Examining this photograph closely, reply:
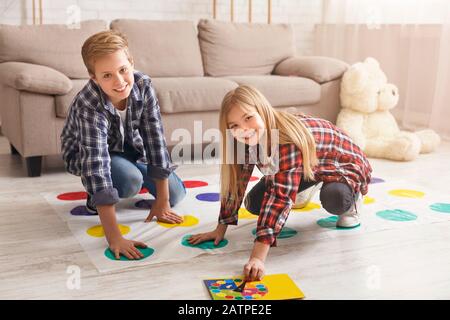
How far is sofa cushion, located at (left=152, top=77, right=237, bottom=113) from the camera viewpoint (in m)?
2.66

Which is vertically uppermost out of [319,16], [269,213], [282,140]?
[319,16]

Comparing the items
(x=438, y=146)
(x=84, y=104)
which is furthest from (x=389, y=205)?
(x=438, y=146)

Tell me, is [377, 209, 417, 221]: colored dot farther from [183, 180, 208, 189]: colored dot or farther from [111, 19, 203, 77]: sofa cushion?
[111, 19, 203, 77]: sofa cushion

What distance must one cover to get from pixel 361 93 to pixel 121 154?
1578mm

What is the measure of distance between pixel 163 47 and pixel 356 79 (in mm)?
1083

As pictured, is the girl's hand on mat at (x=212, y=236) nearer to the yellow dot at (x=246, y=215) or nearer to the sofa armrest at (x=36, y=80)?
the yellow dot at (x=246, y=215)

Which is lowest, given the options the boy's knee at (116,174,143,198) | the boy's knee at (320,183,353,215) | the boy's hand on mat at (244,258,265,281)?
the boy's hand on mat at (244,258,265,281)

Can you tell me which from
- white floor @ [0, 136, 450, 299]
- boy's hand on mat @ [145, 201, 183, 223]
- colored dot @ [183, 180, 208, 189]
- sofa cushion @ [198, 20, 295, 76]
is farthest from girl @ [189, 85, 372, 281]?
sofa cushion @ [198, 20, 295, 76]

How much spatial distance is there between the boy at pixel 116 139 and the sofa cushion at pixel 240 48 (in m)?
1.43

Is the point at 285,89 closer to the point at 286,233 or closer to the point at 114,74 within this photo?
the point at 286,233

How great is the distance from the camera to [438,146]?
3215 millimetres

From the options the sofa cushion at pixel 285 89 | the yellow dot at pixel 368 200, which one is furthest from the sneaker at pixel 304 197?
the sofa cushion at pixel 285 89

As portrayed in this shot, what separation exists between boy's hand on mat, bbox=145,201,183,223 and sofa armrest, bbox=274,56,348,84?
1560 mm

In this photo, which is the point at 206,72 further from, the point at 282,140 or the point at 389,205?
the point at 282,140
